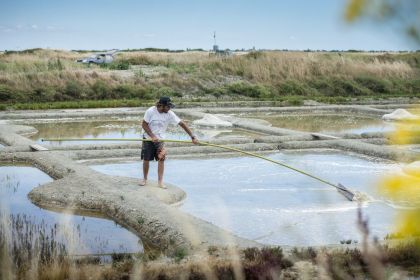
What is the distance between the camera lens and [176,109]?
14961 millimetres

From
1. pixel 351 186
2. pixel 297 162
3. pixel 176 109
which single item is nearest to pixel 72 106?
pixel 176 109

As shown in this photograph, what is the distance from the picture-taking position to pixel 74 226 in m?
4.54

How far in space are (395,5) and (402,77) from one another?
24621mm

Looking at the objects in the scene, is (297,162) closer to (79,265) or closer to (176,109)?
(79,265)

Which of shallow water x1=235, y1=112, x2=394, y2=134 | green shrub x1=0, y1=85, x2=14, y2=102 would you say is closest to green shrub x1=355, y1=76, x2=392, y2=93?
shallow water x1=235, y1=112, x2=394, y2=134

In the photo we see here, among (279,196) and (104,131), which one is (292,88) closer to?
(104,131)

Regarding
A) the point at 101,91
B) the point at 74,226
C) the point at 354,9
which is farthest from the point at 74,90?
the point at 354,9

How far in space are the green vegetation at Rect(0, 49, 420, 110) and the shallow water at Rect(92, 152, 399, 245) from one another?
9.06 meters

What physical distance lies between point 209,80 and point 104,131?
10900 mm

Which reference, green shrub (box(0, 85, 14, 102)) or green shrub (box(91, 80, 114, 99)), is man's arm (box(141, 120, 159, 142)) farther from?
green shrub (box(91, 80, 114, 99))

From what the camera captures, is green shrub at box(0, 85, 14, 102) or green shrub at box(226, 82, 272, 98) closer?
green shrub at box(0, 85, 14, 102)

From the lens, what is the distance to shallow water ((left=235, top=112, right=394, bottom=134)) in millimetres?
11914

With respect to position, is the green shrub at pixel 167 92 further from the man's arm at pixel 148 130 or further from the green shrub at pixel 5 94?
the man's arm at pixel 148 130

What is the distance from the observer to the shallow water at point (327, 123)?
11.9 metres
